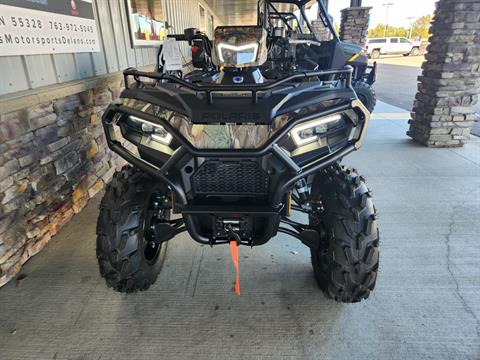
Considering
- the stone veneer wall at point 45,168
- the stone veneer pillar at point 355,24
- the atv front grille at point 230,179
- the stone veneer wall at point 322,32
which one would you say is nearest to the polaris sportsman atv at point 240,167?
the atv front grille at point 230,179

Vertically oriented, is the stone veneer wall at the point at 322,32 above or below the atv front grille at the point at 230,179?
above

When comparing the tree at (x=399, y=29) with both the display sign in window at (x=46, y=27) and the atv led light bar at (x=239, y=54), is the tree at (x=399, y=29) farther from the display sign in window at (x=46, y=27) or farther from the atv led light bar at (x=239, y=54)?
the atv led light bar at (x=239, y=54)

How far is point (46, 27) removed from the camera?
2.32 m

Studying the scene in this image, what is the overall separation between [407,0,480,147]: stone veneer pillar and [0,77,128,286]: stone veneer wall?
395 centimetres

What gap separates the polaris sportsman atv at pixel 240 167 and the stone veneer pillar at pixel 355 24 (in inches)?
341

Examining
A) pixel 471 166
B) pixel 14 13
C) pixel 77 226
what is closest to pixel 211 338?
pixel 77 226

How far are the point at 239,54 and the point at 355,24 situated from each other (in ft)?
29.0

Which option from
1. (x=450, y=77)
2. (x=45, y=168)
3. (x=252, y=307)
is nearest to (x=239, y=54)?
(x=252, y=307)

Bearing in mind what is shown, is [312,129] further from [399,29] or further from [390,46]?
[399,29]

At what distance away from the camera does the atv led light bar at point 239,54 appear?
1.90 metres

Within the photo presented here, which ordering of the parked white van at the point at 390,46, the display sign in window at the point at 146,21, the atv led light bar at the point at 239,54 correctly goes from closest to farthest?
the atv led light bar at the point at 239,54 < the display sign in window at the point at 146,21 < the parked white van at the point at 390,46

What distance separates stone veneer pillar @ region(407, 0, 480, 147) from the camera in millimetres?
4023

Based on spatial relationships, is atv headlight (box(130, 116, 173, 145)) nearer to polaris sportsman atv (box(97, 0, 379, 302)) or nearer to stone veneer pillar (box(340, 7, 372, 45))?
polaris sportsman atv (box(97, 0, 379, 302))

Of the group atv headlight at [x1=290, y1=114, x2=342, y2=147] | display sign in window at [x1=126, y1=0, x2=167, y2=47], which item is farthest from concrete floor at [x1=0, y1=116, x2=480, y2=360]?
display sign in window at [x1=126, y1=0, x2=167, y2=47]
